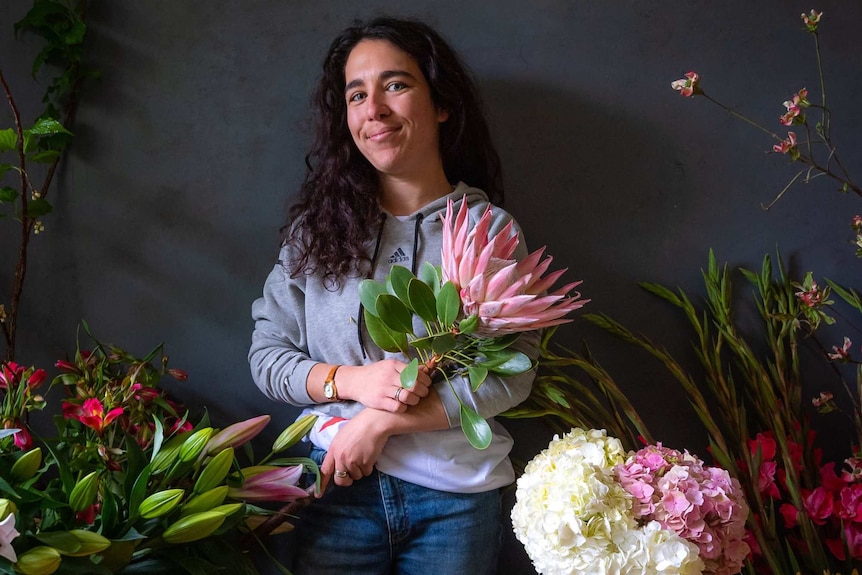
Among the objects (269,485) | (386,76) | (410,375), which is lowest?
(269,485)

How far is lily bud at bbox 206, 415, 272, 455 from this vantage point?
3.84 ft

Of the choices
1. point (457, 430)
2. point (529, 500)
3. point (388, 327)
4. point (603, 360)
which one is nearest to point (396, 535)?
point (457, 430)

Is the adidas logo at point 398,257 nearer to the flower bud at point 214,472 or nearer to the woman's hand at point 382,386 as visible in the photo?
the woman's hand at point 382,386

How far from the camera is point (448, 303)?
1015mm

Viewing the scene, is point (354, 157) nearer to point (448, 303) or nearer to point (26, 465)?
point (448, 303)

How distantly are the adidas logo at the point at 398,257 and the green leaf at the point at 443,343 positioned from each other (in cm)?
31

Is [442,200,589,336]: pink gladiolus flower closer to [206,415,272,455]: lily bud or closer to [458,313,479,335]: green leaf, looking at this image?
[458,313,479,335]: green leaf

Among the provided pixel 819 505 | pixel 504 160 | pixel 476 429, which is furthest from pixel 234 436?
pixel 819 505

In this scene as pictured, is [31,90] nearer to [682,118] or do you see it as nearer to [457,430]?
[457,430]

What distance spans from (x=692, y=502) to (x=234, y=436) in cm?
74

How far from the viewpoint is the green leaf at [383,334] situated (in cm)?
110

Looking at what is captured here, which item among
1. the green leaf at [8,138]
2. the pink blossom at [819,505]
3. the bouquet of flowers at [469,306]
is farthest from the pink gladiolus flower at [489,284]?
the green leaf at [8,138]

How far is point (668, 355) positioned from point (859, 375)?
0.36 metres

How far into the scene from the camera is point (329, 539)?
131 cm
